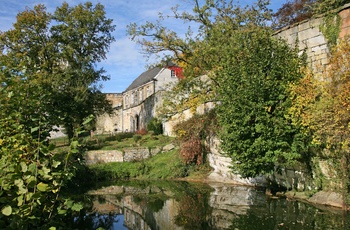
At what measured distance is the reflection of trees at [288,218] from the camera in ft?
26.5

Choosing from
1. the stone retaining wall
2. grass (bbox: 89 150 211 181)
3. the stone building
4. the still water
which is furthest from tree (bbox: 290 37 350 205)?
the stone building

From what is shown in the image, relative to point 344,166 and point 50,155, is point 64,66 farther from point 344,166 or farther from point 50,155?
point 50,155

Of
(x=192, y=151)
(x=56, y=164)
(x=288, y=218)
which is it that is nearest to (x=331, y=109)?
(x=288, y=218)

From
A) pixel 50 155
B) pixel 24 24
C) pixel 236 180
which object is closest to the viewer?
pixel 50 155

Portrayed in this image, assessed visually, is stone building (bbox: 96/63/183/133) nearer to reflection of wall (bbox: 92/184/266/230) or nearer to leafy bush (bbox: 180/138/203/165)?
leafy bush (bbox: 180/138/203/165)

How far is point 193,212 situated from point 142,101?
81.1ft

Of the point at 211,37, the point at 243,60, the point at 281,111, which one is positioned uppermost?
the point at 211,37

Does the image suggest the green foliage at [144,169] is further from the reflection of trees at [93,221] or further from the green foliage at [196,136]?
the reflection of trees at [93,221]

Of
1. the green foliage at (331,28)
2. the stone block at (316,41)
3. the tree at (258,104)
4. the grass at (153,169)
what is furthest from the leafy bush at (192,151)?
the green foliage at (331,28)

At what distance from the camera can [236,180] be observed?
14.9 metres

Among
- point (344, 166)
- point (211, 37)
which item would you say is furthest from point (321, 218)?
point (211, 37)

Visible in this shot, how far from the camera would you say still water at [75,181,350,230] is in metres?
8.52

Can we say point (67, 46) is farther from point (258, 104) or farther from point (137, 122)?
point (258, 104)

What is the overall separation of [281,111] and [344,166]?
7.32 feet
